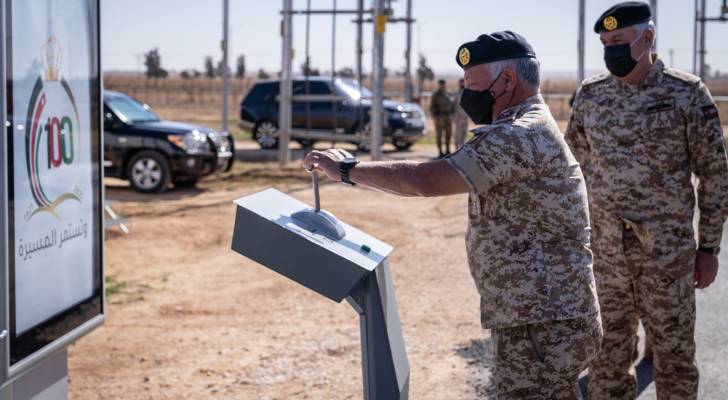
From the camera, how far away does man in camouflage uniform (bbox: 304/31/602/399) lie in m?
3.32

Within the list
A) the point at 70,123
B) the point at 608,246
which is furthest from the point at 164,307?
the point at 608,246

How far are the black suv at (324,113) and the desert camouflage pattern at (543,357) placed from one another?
1791 cm

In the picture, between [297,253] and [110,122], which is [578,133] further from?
[110,122]

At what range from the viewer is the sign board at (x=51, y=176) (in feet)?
12.7

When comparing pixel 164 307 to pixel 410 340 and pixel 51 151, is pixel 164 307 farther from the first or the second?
pixel 51 151

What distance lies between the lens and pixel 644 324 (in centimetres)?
478

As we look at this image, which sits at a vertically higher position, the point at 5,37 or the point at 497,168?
the point at 5,37

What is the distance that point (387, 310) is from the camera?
3.66 m

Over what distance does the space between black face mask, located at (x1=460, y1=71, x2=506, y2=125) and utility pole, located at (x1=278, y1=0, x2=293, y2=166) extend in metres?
15.2

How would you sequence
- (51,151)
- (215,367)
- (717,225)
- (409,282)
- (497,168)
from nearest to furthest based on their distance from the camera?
(497,168) → (51,151) → (717,225) → (215,367) → (409,282)

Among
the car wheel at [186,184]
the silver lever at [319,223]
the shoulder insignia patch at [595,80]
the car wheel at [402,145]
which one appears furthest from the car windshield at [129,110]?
the silver lever at [319,223]

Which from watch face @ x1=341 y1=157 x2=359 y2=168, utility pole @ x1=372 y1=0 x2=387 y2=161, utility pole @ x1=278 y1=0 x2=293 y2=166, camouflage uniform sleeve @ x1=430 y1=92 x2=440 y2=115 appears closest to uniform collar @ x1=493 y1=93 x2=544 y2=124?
watch face @ x1=341 y1=157 x2=359 y2=168

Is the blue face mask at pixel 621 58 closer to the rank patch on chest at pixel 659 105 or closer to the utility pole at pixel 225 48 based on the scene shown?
the rank patch on chest at pixel 659 105

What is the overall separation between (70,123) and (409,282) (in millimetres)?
5137
